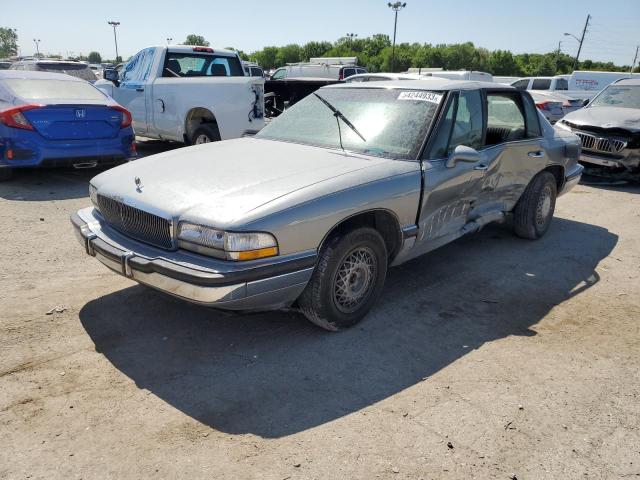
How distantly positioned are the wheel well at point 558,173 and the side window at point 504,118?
32.3 inches

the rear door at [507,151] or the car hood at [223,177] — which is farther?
the rear door at [507,151]

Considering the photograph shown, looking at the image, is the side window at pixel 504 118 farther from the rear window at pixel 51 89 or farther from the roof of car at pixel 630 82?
the roof of car at pixel 630 82

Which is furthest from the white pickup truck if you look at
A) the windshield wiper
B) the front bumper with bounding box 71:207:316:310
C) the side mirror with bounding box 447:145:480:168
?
the front bumper with bounding box 71:207:316:310

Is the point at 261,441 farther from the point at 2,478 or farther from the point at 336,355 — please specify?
the point at 2,478

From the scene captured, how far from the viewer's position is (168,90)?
895 centimetres

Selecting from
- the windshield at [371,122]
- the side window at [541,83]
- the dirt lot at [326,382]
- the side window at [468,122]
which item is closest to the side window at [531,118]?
the side window at [468,122]

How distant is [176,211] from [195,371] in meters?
0.98

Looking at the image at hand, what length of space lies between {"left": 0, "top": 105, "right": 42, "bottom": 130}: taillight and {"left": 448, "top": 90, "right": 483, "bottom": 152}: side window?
18.2 ft

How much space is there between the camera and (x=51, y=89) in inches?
298

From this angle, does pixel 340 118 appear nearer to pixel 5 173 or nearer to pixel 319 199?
pixel 319 199

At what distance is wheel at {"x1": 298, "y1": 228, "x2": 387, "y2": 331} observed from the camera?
3355 mm

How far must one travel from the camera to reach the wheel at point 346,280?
11.0ft

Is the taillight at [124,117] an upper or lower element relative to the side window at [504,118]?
lower

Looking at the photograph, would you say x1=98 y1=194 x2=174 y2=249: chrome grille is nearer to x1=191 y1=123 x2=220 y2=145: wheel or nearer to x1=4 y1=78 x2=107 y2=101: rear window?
x1=4 y1=78 x2=107 y2=101: rear window
